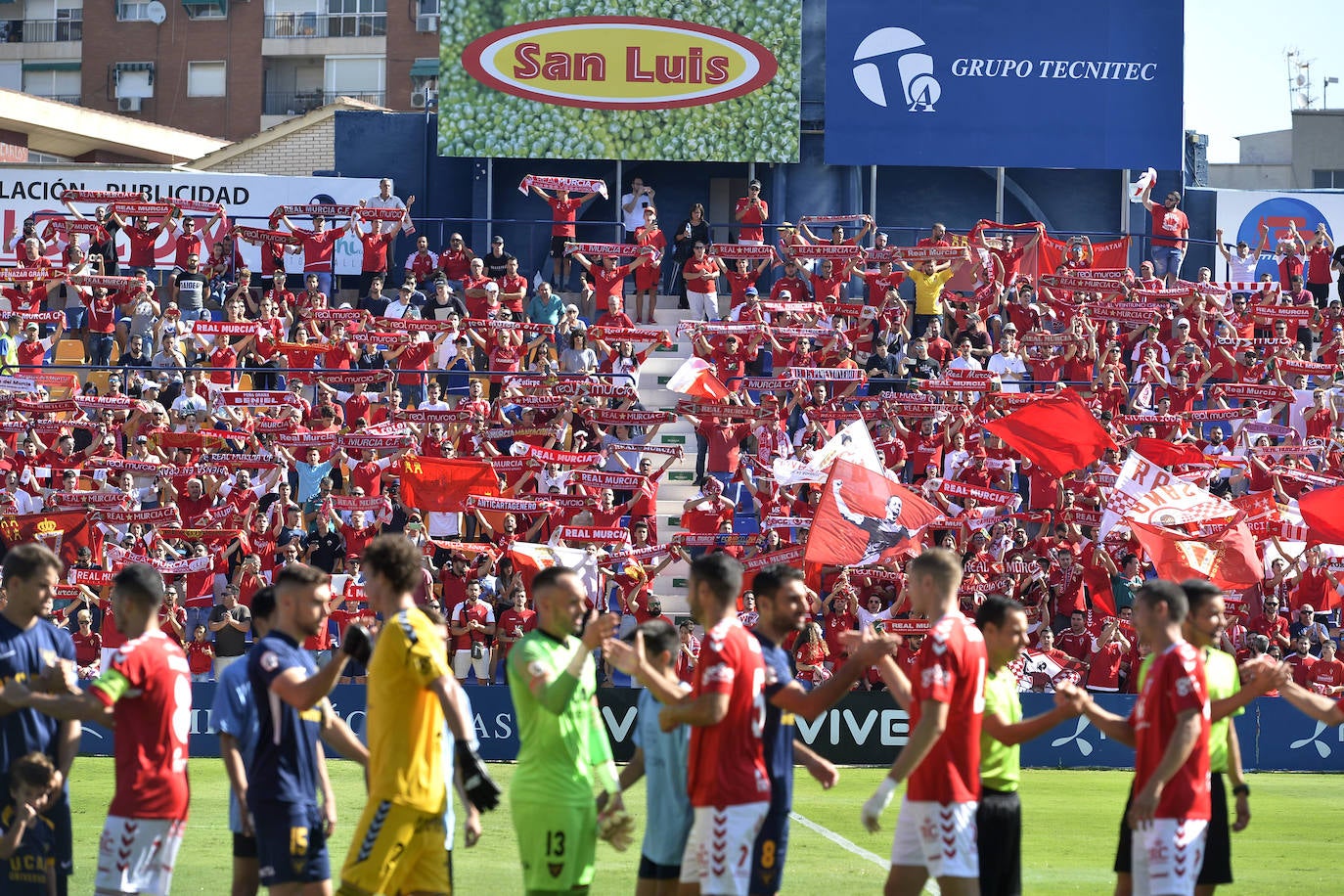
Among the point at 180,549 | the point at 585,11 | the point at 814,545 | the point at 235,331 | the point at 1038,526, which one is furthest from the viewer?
the point at 585,11

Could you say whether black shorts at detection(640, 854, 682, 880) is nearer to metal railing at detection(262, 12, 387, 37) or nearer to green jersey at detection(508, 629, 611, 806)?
Answer: green jersey at detection(508, 629, 611, 806)

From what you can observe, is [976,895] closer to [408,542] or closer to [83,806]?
[408,542]

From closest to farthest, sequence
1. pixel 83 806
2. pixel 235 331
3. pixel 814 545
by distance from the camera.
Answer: pixel 83 806, pixel 814 545, pixel 235 331

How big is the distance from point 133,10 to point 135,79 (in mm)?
2455

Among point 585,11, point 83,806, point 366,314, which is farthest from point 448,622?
point 585,11

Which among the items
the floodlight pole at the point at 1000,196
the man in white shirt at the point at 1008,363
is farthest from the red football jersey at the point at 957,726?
the floodlight pole at the point at 1000,196

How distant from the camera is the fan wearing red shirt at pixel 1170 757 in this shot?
327 inches

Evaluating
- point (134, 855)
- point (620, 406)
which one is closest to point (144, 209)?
point (620, 406)

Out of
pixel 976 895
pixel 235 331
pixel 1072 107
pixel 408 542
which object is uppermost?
pixel 1072 107

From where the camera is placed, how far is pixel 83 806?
15.4 meters

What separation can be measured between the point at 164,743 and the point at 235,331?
17804 mm

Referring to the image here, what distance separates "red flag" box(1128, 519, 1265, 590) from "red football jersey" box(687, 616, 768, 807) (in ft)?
40.1

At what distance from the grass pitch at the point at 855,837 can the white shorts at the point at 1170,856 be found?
166 inches

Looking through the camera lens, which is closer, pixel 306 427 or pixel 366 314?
pixel 306 427
